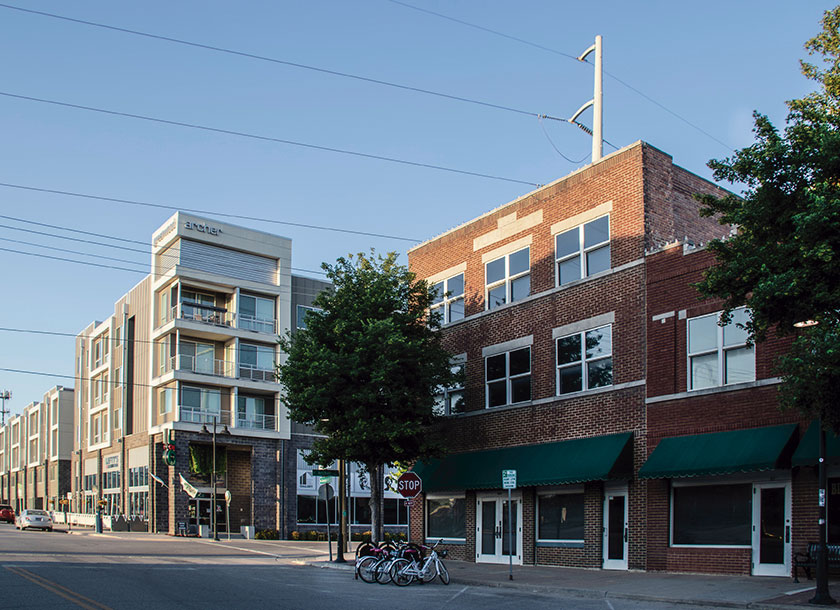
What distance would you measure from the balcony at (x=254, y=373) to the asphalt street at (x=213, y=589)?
95.4 ft

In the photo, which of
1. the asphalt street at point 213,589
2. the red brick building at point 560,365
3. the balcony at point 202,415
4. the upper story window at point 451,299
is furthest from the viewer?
the balcony at point 202,415

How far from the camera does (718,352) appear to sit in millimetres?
21344

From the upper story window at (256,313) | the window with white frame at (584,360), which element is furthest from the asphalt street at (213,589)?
the upper story window at (256,313)

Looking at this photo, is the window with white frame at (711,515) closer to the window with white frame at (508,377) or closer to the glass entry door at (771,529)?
the glass entry door at (771,529)

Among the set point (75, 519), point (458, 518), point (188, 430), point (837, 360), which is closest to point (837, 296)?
point (837, 360)

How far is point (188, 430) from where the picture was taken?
5259 cm

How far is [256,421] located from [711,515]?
38882mm

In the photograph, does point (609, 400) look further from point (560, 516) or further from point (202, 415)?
point (202, 415)

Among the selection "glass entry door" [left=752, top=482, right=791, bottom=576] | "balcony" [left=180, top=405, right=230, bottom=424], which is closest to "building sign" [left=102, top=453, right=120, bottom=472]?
"balcony" [left=180, top=405, right=230, bottom=424]

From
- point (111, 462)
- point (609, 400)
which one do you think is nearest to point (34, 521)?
point (111, 462)

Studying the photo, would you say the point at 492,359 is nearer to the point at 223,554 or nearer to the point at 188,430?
the point at 223,554

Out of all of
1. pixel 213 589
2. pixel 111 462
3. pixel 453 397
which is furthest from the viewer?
pixel 111 462

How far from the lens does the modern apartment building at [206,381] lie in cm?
5306

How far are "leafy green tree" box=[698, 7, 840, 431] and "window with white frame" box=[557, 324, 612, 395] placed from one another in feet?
25.9
